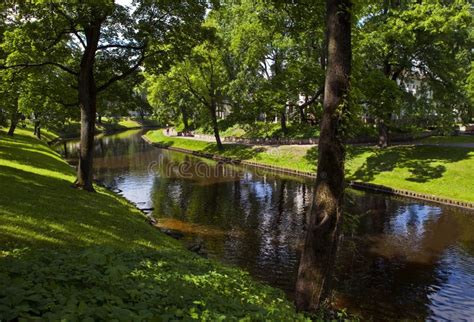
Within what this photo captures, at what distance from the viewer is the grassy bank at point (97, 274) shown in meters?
6.23

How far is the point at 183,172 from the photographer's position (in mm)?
48156

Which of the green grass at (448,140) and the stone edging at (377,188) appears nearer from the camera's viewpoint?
the stone edging at (377,188)

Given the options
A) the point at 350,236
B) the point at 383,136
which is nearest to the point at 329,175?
the point at 350,236

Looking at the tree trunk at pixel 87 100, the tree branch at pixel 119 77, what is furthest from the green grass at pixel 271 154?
the tree trunk at pixel 87 100

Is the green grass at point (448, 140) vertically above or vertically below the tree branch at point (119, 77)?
below

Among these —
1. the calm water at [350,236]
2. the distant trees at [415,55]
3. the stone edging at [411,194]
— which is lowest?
the calm water at [350,236]

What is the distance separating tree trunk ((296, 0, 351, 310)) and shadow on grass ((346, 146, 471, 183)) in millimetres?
29391

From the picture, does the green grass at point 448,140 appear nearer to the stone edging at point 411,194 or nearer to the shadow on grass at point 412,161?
the shadow on grass at point 412,161

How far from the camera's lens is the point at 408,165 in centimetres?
3962

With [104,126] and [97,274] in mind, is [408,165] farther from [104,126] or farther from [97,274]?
[104,126]

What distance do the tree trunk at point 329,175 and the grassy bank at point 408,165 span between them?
21.8 metres

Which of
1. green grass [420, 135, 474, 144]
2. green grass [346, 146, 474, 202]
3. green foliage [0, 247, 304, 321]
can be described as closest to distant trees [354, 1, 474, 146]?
green grass [346, 146, 474, 202]

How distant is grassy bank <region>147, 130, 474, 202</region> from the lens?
34.4m

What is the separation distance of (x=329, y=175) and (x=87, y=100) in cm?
1773
